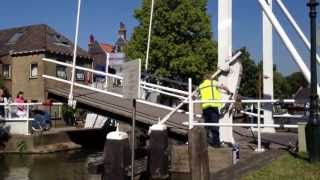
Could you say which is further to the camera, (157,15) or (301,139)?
(157,15)

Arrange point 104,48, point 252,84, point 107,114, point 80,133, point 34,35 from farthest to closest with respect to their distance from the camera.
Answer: point 104,48 < point 252,84 < point 34,35 < point 80,133 < point 107,114

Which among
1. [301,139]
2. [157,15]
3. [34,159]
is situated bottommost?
[34,159]

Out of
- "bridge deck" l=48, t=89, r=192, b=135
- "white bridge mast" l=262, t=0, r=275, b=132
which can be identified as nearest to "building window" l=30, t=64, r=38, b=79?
"bridge deck" l=48, t=89, r=192, b=135

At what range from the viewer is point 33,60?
145 ft

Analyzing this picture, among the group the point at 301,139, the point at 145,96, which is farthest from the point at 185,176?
the point at 145,96

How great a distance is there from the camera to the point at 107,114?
14.3 metres

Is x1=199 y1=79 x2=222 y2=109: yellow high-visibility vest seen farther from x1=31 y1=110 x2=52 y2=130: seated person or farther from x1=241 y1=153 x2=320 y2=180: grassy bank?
x1=31 y1=110 x2=52 y2=130: seated person

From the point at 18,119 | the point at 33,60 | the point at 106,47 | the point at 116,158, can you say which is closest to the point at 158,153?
the point at 116,158

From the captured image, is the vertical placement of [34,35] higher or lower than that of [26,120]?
higher

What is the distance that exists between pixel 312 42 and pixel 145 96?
9.30m

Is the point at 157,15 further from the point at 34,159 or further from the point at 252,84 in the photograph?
the point at 252,84

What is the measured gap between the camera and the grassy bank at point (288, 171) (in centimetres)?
798

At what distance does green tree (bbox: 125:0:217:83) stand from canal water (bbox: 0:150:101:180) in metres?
15.3

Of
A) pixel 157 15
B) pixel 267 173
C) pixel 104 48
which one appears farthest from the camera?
pixel 104 48
